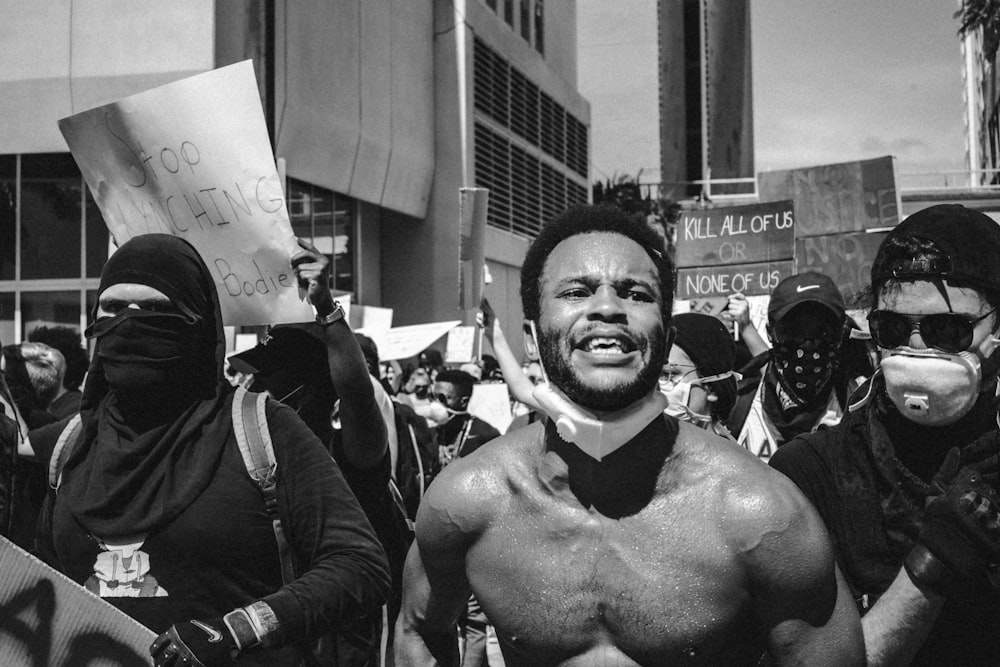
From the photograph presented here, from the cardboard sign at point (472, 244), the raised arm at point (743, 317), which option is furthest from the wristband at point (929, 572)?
the cardboard sign at point (472, 244)

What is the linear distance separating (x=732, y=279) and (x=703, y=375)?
483 centimetres

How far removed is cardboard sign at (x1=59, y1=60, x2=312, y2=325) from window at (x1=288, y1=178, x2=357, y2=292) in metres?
16.5

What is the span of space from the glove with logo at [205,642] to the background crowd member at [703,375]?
215cm

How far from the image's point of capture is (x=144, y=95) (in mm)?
4133

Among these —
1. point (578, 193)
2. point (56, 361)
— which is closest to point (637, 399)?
point (56, 361)

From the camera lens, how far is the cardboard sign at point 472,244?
7098mm

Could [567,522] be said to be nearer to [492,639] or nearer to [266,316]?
[266,316]

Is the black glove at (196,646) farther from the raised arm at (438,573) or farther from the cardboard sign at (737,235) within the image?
the cardboard sign at (737,235)

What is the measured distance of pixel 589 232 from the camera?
2.68 m

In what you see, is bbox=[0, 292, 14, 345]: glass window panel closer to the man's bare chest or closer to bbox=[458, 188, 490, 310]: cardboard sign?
bbox=[458, 188, 490, 310]: cardboard sign

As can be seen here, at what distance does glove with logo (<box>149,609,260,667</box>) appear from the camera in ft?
8.41

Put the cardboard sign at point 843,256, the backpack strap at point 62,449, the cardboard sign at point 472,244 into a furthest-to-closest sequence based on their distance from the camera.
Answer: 1. the cardboard sign at point 843,256
2. the cardboard sign at point 472,244
3. the backpack strap at point 62,449

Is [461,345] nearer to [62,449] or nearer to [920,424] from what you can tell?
[62,449]

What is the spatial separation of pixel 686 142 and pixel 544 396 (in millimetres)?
71108
